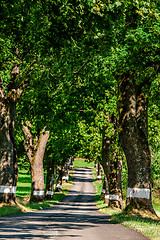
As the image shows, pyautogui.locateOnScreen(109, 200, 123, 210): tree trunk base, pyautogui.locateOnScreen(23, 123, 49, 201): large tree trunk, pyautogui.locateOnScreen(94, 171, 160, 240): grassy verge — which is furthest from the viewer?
pyautogui.locateOnScreen(23, 123, 49, 201): large tree trunk

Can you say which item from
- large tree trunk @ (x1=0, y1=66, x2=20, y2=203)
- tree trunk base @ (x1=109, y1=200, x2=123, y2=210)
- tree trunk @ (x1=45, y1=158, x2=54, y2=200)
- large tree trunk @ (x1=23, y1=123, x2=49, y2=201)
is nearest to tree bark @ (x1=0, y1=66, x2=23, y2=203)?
large tree trunk @ (x1=0, y1=66, x2=20, y2=203)

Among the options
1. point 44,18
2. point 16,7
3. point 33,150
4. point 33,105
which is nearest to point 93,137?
point 33,150

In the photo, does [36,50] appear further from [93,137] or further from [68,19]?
[93,137]

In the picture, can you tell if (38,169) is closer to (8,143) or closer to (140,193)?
(8,143)

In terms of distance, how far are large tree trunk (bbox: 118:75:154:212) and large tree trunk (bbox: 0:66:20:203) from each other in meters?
6.36

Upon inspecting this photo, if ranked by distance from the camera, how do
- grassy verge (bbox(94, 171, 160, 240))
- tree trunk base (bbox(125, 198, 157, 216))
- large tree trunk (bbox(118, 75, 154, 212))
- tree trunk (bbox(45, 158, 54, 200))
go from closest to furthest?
1. grassy verge (bbox(94, 171, 160, 240))
2. tree trunk base (bbox(125, 198, 157, 216))
3. large tree trunk (bbox(118, 75, 154, 212))
4. tree trunk (bbox(45, 158, 54, 200))

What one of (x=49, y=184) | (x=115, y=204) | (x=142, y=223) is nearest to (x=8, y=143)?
(x=115, y=204)

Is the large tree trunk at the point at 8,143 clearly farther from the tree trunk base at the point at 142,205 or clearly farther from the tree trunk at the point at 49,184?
the tree trunk at the point at 49,184

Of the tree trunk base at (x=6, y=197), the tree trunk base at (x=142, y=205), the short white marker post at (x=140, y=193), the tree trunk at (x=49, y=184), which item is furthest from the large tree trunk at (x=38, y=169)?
the tree trunk base at (x=142, y=205)

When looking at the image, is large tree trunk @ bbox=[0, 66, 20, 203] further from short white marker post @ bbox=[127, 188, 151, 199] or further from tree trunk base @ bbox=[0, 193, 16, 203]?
short white marker post @ bbox=[127, 188, 151, 199]

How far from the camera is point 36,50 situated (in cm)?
1880

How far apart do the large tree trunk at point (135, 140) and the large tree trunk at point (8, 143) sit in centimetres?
636

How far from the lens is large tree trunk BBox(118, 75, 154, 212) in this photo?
57.1 ft

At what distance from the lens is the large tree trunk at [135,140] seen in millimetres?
17391
